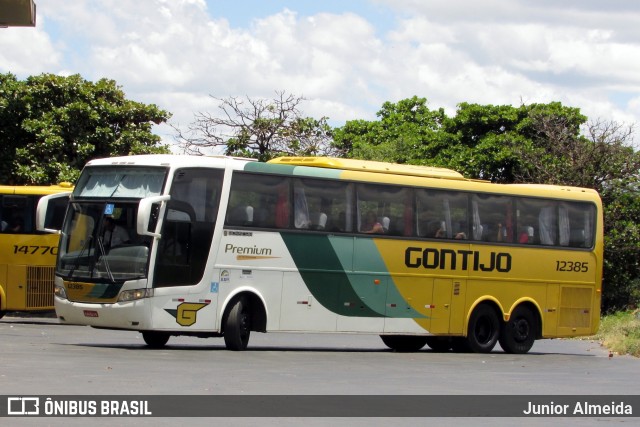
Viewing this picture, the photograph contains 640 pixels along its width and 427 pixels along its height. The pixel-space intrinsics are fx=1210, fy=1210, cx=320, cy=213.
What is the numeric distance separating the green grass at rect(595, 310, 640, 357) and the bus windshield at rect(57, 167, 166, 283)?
10.7m

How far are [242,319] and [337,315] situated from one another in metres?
2.04

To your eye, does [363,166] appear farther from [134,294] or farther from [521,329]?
[134,294]

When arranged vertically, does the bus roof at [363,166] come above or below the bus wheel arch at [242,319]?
above

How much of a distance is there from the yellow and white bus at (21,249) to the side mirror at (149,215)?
344 inches

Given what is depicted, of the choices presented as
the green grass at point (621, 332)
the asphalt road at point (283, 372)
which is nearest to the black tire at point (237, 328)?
the asphalt road at point (283, 372)

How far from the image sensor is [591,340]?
103ft

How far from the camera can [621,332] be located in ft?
94.1

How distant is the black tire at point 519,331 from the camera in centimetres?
2419

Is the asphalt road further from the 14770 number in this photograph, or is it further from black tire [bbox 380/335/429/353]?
the 14770 number

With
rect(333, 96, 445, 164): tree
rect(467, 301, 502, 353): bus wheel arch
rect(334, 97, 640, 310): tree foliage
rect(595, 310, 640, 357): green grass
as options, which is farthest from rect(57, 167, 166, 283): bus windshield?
rect(333, 96, 445, 164): tree

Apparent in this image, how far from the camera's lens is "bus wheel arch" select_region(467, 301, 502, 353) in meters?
23.7

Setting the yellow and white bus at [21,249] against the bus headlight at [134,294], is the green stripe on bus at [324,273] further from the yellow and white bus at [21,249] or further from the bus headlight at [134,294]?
the yellow and white bus at [21,249]

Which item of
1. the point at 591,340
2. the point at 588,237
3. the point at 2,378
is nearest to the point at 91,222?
the point at 2,378

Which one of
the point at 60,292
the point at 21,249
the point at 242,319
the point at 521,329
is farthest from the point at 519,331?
the point at 21,249
